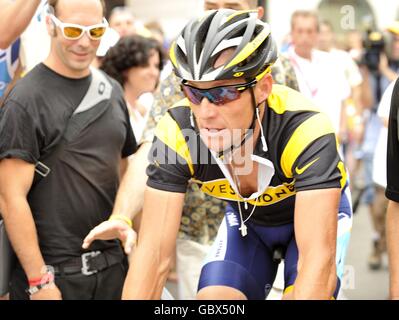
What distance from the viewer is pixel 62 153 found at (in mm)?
4836

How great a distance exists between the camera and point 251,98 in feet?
12.5

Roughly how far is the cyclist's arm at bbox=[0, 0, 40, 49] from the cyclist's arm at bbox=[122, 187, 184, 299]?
152 centimetres

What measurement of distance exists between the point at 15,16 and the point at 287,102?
1.71 meters

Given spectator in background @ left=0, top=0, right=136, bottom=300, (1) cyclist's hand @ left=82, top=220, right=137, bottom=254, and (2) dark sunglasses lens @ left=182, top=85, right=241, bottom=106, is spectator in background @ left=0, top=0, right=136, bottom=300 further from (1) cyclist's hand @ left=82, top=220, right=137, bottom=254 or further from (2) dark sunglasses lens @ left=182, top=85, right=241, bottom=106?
(2) dark sunglasses lens @ left=182, top=85, right=241, bottom=106

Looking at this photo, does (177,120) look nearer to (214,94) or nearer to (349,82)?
(214,94)

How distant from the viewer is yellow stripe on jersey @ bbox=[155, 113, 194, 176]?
3.87 m

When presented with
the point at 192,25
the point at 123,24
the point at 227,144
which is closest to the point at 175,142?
the point at 227,144

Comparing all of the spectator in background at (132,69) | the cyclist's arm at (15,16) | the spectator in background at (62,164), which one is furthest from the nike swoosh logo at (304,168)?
the spectator in background at (132,69)

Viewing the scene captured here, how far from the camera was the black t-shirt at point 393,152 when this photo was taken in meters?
3.99

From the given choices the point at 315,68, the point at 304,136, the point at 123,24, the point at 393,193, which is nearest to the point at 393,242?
the point at 393,193

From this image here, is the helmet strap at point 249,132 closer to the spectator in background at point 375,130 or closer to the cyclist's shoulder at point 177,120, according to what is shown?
the cyclist's shoulder at point 177,120

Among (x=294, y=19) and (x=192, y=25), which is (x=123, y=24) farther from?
(x=192, y=25)

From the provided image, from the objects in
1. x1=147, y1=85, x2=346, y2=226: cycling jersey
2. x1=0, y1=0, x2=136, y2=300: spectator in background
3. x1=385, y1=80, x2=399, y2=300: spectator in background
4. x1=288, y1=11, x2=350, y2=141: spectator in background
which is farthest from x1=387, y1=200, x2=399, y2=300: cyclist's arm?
x1=288, y1=11, x2=350, y2=141: spectator in background
